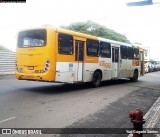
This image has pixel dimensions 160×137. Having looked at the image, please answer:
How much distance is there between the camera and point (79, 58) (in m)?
13.3

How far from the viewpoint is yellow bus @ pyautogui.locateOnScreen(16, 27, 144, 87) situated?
11.5 metres

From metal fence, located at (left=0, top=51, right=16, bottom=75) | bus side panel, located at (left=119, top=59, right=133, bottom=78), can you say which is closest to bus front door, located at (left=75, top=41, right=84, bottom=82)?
bus side panel, located at (left=119, top=59, right=133, bottom=78)

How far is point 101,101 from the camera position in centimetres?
1032

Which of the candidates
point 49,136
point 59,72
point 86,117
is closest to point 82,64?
point 59,72

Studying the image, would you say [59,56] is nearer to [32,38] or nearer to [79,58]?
[32,38]

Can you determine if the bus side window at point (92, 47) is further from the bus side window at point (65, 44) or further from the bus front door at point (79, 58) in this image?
the bus side window at point (65, 44)

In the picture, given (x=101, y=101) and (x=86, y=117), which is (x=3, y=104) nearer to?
(x=86, y=117)

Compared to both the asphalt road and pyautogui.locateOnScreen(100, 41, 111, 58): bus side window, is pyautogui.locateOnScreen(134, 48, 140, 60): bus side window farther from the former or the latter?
the asphalt road

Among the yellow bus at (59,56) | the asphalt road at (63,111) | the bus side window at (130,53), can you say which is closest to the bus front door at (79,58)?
the yellow bus at (59,56)

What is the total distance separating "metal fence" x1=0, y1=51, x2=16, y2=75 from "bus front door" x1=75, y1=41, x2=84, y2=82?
11331mm

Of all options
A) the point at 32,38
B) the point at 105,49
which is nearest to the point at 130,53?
the point at 105,49

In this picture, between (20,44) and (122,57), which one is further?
(122,57)

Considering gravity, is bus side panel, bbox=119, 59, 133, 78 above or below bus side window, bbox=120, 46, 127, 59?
below

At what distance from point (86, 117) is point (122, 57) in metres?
11.6
